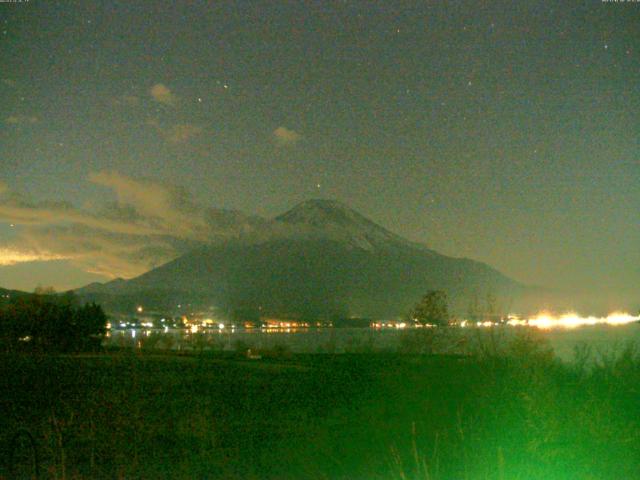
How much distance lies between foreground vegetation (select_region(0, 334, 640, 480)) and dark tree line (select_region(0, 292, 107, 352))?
32482mm

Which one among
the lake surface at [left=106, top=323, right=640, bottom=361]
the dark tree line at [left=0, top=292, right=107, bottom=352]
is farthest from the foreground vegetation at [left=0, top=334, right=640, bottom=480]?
the dark tree line at [left=0, top=292, right=107, bottom=352]

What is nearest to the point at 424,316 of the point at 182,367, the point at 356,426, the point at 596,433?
the point at 182,367

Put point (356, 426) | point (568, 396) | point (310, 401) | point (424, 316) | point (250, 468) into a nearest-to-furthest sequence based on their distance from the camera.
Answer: point (250, 468) → point (568, 396) → point (356, 426) → point (310, 401) → point (424, 316)

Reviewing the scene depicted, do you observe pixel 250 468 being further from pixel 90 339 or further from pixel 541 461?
pixel 90 339

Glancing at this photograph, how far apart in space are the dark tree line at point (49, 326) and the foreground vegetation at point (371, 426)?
32482 millimetres

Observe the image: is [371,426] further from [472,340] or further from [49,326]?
[49,326]

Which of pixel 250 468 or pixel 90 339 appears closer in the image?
pixel 250 468

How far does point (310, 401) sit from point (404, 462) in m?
9.49

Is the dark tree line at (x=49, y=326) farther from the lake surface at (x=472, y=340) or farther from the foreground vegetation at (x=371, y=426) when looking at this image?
the foreground vegetation at (x=371, y=426)

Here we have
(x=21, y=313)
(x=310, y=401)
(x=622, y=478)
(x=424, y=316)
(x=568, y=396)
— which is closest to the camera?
(x=622, y=478)

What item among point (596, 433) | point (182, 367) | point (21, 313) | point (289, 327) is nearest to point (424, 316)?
point (182, 367)

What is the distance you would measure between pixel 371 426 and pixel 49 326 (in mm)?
45222

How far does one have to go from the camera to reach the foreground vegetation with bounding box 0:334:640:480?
1102cm

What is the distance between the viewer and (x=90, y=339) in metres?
55.8
